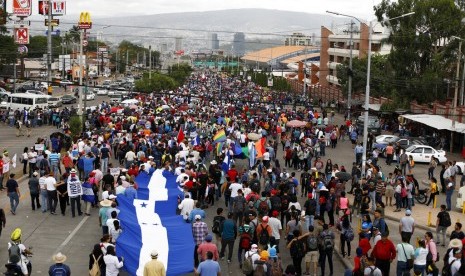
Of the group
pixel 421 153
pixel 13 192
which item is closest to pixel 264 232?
pixel 13 192

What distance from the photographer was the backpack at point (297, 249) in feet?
51.2

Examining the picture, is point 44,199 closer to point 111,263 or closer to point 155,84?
→ point 111,263

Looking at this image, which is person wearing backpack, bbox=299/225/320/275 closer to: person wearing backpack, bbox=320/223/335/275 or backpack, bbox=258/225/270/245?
person wearing backpack, bbox=320/223/335/275

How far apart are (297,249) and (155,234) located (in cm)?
318

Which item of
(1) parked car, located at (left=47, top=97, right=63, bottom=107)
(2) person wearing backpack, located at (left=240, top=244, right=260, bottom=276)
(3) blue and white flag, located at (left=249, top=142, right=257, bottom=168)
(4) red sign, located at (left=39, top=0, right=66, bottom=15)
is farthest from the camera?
(4) red sign, located at (left=39, top=0, right=66, bottom=15)

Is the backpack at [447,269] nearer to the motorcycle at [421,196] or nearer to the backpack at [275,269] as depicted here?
the backpack at [275,269]

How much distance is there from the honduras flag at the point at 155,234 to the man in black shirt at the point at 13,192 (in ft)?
12.0

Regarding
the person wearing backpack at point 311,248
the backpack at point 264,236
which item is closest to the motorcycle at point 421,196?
the person wearing backpack at point 311,248

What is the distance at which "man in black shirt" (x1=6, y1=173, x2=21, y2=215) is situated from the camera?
799 inches

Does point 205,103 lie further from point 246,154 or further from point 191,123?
point 246,154

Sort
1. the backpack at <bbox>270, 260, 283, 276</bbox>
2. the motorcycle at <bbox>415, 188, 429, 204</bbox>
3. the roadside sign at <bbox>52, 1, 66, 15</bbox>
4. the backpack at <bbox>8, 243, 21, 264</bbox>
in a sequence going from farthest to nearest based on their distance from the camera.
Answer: the roadside sign at <bbox>52, 1, 66, 15</bbox>
the motorcycle at <bbox>415, 188, 429, 204</bbox>
the backpack at <bbox>270, 260, 283, 276</bbox>
the backpack at <bbox>8, 243, 21, 264</bbox>

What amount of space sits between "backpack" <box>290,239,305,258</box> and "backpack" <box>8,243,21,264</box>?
5.88m

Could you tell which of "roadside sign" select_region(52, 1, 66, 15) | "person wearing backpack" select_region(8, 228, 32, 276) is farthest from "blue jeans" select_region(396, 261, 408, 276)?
"roadside sign" select_region(52, 1, 66, 15)

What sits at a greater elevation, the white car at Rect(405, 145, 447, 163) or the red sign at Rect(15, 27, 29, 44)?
the red sign at Rect(15, 27, 29, 44)
